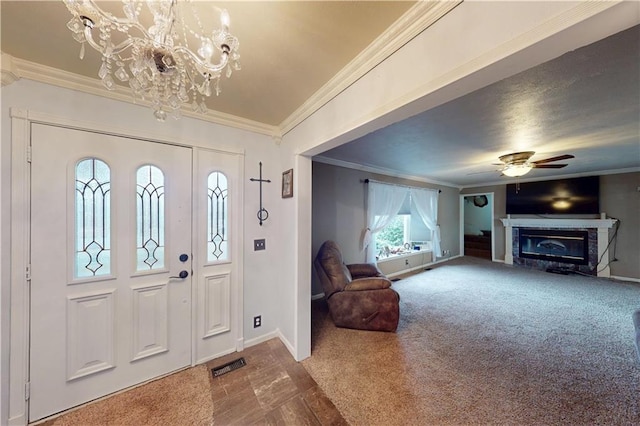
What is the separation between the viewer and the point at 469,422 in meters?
1.50

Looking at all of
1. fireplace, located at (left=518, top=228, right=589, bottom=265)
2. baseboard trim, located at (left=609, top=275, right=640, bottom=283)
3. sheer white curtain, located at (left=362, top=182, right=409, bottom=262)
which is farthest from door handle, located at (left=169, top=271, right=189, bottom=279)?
baseboard trim, located at (left=609, top=275, right=640, bottom=283)

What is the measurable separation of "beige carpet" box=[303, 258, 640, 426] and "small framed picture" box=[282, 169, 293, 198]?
1.66m

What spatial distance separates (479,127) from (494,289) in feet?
10.6

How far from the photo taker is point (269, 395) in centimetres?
172

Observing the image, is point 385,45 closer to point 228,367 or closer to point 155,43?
point 155,43

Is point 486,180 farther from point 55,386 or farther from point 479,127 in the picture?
point 55,386

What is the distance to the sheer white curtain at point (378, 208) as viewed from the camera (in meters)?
4.21

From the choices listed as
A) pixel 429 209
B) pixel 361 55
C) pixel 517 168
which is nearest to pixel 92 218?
pixel 361 55

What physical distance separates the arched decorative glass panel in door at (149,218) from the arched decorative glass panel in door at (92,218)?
0.18m

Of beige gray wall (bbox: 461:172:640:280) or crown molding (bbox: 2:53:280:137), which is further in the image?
beige gray wall (bbox: 461:172:640:280)

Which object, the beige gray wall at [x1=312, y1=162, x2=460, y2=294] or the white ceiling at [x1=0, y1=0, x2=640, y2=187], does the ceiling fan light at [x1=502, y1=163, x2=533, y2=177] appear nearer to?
the white ceiling at [x1=0, y1=0, x2=640, y2=187]

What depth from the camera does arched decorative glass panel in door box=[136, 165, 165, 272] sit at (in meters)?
1.80

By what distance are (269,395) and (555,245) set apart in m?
7.09

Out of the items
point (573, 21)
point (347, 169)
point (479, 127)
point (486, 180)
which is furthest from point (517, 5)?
point (486, 180)
